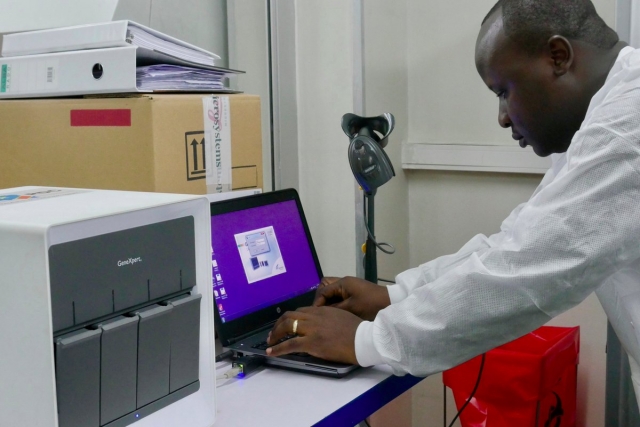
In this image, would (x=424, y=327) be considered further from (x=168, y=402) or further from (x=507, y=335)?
(x=168, y=402)

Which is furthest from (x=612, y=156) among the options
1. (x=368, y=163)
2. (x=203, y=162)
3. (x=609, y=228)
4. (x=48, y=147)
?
(x=48, y=147)

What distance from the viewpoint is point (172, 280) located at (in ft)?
3.13

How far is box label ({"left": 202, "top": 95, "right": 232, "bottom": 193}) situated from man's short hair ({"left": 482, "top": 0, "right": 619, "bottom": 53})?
56cm

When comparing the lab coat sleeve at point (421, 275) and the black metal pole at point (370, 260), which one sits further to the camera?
the black metal pole at point (370, 260)

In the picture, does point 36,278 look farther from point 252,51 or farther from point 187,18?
point 252,51

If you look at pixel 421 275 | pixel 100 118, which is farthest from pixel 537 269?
pixel 100 118

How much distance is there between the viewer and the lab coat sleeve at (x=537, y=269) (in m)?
1.03

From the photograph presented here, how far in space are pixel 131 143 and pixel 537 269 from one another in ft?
2.40

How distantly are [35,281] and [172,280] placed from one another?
8.4 inches

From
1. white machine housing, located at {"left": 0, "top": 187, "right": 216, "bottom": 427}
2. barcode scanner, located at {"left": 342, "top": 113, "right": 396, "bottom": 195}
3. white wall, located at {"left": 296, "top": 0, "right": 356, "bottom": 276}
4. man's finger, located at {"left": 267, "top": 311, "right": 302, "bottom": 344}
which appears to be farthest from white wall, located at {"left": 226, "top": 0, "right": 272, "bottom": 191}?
white machine housing, located at {"left": 0, "top": 187, "right": 216, "bottom": 427}

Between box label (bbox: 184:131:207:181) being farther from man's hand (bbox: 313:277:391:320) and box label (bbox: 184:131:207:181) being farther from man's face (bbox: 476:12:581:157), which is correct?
man's face (bbox: 476:12:581:157)

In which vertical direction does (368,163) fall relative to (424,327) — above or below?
above

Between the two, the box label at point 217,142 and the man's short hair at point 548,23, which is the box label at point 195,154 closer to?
the box label at point 217,142

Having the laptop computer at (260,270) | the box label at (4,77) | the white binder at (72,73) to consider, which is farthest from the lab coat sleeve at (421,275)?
the box label at (4,77)
